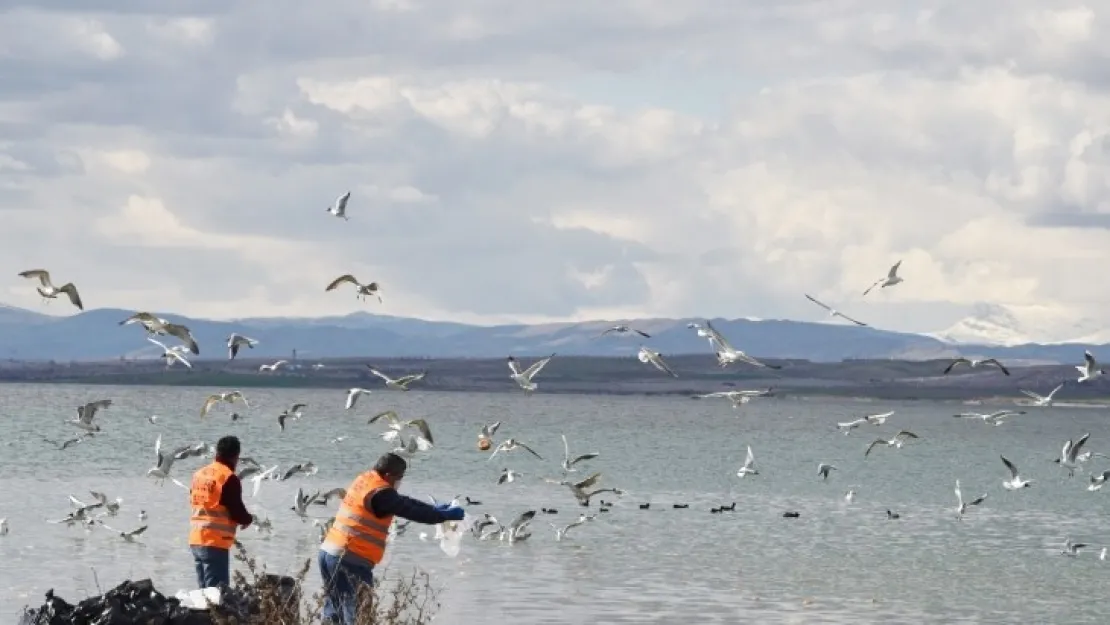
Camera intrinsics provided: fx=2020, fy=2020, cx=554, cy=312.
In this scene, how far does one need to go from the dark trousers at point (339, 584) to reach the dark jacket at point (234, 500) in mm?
1328

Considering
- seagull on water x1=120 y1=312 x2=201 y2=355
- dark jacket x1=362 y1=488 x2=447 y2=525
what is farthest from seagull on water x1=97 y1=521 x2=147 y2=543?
dark jacket x1=362 y1=488 x2=447 y2=525

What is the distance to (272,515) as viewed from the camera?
41.8m

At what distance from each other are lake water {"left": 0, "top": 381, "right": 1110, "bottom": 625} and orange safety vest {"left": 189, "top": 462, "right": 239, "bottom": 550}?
25.3 feet

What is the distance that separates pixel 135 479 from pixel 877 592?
29777 mm

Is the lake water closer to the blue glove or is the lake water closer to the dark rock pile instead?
the dark rock pile

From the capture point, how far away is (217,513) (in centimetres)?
1672

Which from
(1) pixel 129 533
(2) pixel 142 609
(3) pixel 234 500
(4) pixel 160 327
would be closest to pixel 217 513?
(3) pixel 234 500

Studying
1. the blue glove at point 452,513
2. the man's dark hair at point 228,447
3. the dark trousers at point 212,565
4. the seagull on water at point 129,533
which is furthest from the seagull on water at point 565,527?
the blue glove at point 452,513

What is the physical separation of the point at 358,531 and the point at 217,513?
6.19 ft

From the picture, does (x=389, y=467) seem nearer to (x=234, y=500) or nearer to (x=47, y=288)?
(x=234, y=500)

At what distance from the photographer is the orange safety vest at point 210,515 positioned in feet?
54.3

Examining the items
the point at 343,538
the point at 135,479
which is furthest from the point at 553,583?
the point at 135,479

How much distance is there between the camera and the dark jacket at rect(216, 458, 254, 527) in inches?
650

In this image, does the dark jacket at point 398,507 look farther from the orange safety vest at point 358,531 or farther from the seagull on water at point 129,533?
Answer: the seagull on water at point 129,533
